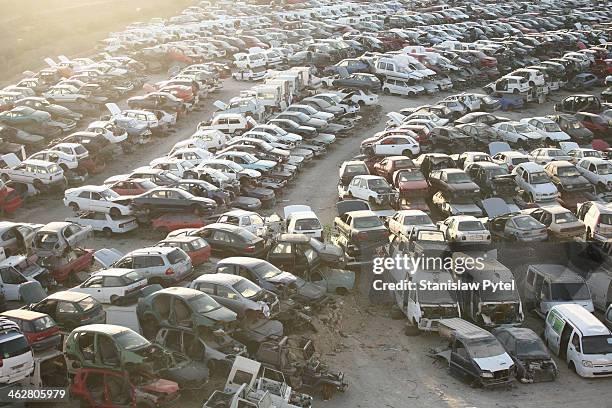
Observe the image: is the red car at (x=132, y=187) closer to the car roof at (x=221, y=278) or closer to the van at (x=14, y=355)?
the car roof at (x=221, y=278)

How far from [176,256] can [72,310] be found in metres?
4.44

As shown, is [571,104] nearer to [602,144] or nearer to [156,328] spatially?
[602,144]

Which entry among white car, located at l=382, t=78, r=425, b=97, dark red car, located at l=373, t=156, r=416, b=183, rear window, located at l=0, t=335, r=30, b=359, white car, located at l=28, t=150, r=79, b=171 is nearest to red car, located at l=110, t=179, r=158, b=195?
white car, located at l=28, t=150, r=79, b=171

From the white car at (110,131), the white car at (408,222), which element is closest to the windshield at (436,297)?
the white car at (408,222)

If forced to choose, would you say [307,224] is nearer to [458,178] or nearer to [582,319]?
Result: [458,178]

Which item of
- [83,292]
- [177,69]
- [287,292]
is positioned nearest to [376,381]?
[287,292]

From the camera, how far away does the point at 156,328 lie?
21.2m

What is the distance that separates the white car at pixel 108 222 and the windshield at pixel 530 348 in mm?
15926

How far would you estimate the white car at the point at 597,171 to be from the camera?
34406 mm

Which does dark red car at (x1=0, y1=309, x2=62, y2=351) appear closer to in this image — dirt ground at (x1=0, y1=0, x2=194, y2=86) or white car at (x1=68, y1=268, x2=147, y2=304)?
white car at (x1=68, y1=268, x2=147, y2=304)

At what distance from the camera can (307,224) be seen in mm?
28797

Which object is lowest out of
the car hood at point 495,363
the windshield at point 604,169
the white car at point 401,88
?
the white car at point 401,88

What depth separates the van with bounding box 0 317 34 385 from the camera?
59.5 feet

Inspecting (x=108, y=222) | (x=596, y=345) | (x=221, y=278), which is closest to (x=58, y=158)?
(x=108, y=222)
